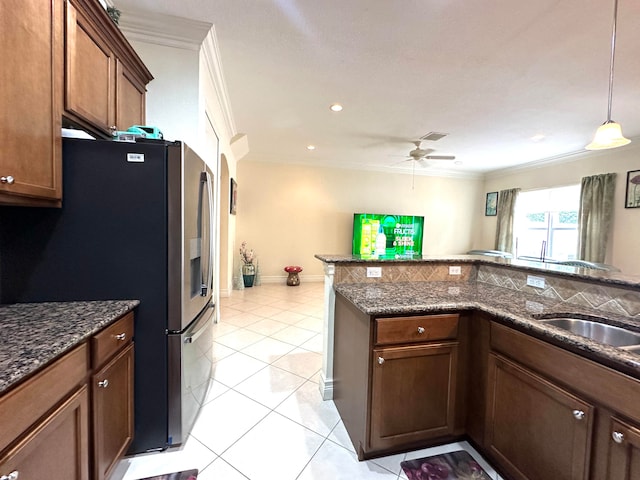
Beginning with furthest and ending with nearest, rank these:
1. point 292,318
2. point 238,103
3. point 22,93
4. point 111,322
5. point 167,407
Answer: point 292,318 → point 238,103 → point 167,407 → point 111,322 → point 22,93

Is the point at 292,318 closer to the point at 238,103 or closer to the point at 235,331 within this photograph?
the point at 235,331

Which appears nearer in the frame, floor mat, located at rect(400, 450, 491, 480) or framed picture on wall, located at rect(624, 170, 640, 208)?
floor mat, located at rect(400, 450, 491, 480)

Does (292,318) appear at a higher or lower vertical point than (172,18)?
lower

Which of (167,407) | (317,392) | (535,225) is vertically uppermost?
(535,225)

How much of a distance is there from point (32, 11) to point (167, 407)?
6.13 ft

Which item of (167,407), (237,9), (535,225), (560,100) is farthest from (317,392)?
(535,225)

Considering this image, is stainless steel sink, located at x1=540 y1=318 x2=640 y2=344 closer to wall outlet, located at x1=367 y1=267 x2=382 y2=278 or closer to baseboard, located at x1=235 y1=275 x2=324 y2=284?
wall outlet, located at x1=367 y1=267 x2=382 y2=278

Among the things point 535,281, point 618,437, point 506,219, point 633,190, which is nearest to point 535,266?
point 535,281

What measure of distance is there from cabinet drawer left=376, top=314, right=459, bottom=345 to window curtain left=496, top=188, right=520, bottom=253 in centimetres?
572

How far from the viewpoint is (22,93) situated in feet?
3.46

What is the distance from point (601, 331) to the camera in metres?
1.37

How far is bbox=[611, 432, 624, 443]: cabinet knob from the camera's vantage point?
93 cm

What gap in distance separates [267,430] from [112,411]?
87cm

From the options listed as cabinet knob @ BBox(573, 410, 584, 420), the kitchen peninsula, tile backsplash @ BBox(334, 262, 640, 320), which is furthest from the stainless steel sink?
cabinet knob @ BBox(573, 410, 584, 420)
